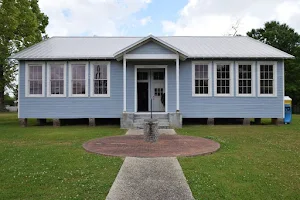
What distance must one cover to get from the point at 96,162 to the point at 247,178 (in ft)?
12.1

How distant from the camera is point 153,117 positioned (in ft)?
50.0

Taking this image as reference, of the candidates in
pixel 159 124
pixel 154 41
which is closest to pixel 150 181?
pixel 159 124

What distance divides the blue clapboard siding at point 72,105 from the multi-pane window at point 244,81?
7106 millimetres

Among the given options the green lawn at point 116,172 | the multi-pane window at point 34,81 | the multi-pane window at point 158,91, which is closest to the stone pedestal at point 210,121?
the multi-pane window at point 158,91

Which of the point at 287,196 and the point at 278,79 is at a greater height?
the point at 278,79

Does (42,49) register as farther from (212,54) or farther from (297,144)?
(297,144)

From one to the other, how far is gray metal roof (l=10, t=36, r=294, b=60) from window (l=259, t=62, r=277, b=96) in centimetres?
70

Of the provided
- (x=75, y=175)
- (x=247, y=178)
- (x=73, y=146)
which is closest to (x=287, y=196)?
(x=247, y=178)

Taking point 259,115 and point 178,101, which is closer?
point 178,101

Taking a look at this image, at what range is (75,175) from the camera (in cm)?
594

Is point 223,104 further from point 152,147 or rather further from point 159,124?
point 152,147

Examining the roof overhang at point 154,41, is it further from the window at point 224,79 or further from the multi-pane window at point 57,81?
the multi-pane window at point 57,81

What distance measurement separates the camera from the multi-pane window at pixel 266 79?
53.3 ft

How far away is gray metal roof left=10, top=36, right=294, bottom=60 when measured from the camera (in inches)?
622
